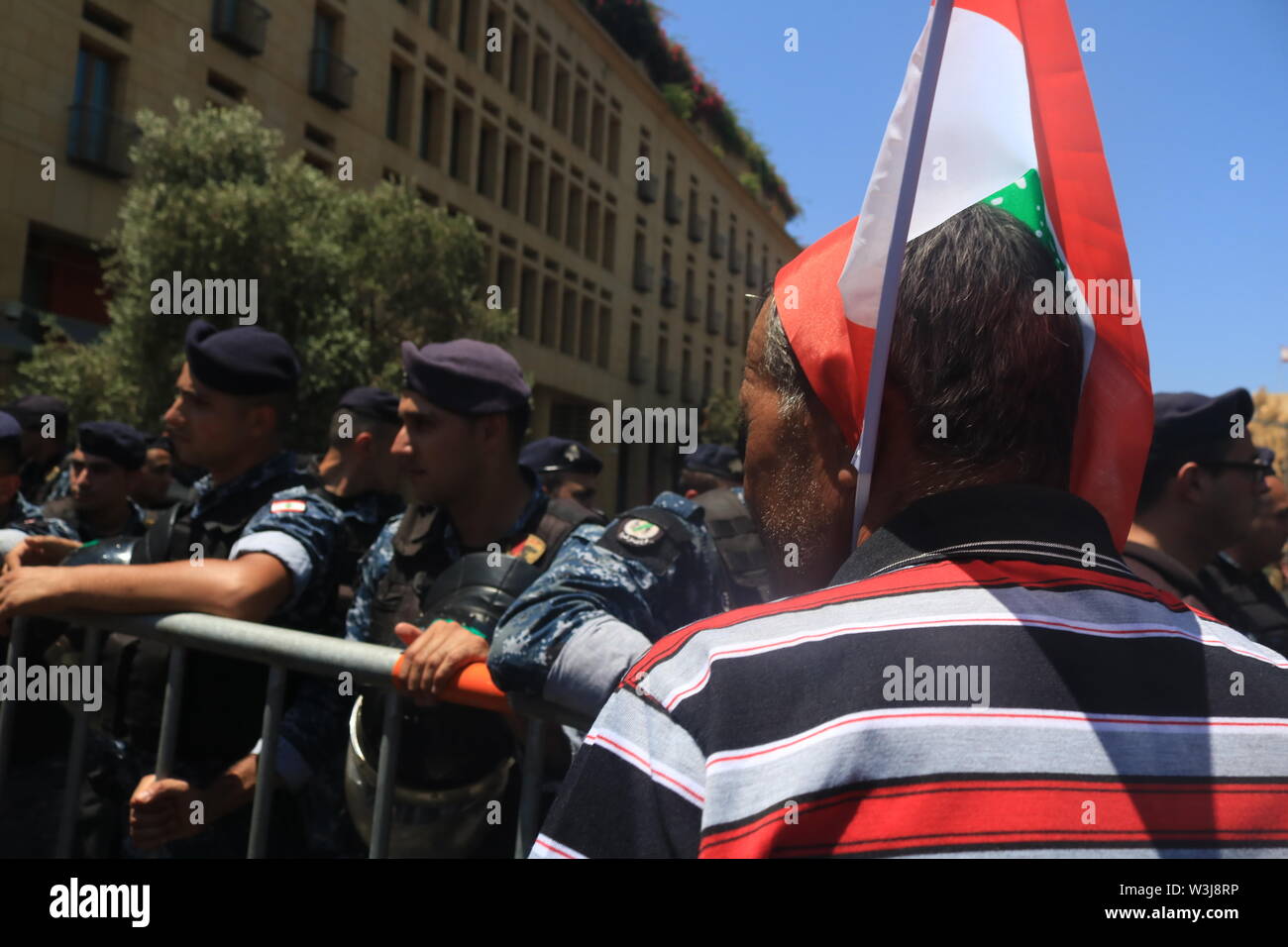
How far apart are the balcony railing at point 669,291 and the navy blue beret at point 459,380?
35547 mm

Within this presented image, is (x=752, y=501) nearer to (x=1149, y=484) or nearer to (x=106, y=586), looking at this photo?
(x=106, y=586)

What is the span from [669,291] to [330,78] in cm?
1844

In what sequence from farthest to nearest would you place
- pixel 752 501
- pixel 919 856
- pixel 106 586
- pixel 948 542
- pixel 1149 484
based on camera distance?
pixel 1149 484, pixel 106 586, pixel 752 501, pixel 948 542, pixel 919 856

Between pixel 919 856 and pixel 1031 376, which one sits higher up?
pixel 1031 376

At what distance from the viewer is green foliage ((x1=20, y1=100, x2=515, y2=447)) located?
13570mm

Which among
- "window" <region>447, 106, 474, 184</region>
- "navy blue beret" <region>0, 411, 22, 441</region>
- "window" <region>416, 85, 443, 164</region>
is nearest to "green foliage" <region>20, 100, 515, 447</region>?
"navy blue beret" <region>0, 411, 22, 441</region>

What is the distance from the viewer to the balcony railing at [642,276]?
118ft

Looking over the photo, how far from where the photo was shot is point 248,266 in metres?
13.9

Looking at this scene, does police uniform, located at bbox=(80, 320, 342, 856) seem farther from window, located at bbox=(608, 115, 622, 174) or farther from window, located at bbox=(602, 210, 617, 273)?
window, located at bbox=(608, 115, 622, 174)

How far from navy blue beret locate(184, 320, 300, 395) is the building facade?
5550 mm

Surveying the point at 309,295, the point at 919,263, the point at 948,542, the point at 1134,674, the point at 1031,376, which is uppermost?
the point at 309,295

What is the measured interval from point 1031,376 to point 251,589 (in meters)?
1.98

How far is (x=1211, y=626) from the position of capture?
40.4 inches
